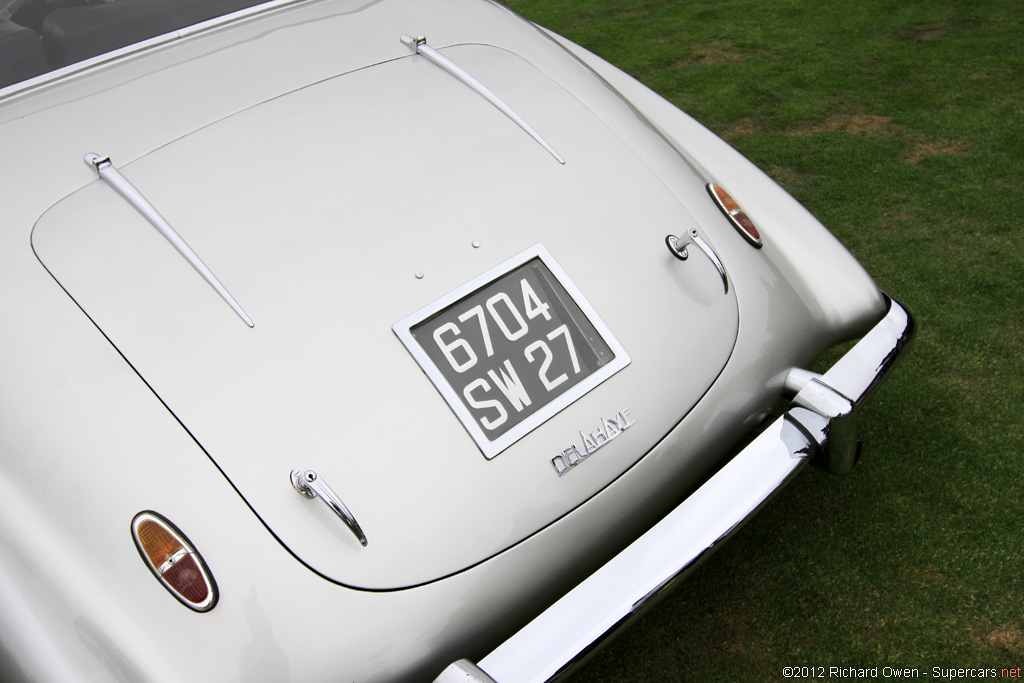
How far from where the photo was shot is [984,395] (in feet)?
8.17

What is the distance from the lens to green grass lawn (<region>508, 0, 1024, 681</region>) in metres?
1.95

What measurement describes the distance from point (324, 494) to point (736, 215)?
1243 millimetres

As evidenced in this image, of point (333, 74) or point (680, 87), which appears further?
point (680, 87)

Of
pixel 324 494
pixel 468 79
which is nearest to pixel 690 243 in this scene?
pixel 468 79

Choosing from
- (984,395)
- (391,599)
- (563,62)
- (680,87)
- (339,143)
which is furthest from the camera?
(680,87)

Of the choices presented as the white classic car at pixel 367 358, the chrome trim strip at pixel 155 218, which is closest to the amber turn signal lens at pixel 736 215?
the white classic car at pixel 367 358

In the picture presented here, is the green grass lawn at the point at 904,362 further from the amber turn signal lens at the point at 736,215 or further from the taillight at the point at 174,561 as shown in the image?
the taillight at the point at 174,561

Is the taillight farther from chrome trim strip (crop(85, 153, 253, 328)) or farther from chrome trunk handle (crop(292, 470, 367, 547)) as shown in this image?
chrome trim strip (crop(85, 153, 253, 328))

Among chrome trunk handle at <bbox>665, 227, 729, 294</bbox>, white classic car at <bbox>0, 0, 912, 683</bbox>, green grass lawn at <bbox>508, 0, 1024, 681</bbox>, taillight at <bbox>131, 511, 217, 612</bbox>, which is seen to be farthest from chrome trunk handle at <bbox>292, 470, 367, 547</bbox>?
chrome trunk handle at <bbox>665, 227, 729, 294</bbox>

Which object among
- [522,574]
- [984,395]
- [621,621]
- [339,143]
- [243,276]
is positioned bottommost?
[984,395]

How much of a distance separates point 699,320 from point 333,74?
1055 mm

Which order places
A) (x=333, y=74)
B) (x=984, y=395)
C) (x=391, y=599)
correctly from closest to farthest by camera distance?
(x=391, y=599) → (x=333, y=74) → (x=984, y=395)

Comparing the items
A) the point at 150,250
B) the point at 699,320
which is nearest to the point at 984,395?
the point at 699,320

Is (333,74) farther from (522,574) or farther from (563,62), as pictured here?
(522,574)
